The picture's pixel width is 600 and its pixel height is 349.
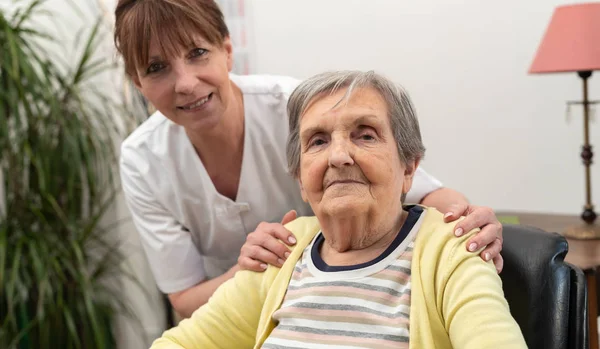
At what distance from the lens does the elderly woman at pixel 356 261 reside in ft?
3.80

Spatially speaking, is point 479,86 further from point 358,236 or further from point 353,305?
point 353,305

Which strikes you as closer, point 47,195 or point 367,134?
point 367,134

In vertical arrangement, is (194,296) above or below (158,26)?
below

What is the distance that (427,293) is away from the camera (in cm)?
117

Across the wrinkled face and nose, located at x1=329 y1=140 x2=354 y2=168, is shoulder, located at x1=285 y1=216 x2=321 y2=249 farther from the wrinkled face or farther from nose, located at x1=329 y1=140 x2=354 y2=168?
the wrinkled face

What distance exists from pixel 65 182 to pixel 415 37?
1654 millimetres

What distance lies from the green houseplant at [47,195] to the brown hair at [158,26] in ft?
4.67

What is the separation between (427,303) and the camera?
3.82 ft

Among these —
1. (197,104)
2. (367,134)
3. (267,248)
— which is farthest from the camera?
(197,104)

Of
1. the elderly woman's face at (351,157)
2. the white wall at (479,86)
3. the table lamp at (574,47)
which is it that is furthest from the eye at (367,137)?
the white wall at (479,86)

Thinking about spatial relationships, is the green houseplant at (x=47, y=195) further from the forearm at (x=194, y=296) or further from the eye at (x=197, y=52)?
the eye at (x=197, y=52)

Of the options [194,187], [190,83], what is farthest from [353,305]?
[194,187]

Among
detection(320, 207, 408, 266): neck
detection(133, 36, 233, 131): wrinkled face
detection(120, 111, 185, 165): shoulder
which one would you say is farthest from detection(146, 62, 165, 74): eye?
detection(320, 207, 408, 266): neck

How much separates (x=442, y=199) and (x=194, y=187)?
Answer: 0.67 metres
